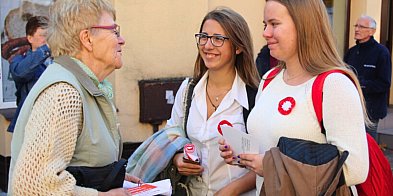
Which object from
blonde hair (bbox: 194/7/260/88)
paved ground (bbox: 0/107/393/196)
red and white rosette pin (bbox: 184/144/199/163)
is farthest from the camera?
paved ground (bbox: 0/107/393/196)

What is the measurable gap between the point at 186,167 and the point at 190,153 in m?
0.10

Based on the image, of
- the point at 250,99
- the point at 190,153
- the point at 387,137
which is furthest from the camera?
the point at 387,137

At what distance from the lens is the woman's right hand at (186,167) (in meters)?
2.75

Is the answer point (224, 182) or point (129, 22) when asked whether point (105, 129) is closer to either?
point (224, 182)

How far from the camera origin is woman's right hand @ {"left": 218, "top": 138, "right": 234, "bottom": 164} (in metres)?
2.51

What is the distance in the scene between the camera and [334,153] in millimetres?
2051

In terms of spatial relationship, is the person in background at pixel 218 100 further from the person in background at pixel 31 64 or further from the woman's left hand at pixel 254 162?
the person in background at pixel 31 64

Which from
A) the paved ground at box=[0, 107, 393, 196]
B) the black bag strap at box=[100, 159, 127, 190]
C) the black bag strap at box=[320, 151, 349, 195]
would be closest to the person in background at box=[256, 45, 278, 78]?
the paved ground at box=[0, 107, 393, 196]

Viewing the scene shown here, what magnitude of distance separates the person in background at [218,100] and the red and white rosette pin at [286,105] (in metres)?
0.51

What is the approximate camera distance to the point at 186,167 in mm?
2760

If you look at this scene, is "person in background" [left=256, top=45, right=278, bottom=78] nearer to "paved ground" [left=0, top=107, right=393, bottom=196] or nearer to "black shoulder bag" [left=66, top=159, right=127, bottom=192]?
"paved ground" [left=0, top=107, right=393, bottom=196]

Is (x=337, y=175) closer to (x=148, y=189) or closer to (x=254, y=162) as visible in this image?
(x=254, y=162)

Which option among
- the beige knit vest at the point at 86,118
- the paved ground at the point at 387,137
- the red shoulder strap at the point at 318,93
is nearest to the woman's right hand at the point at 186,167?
the beige knit vest at the point at 86,118

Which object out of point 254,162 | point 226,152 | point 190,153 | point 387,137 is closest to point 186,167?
point 190,153
